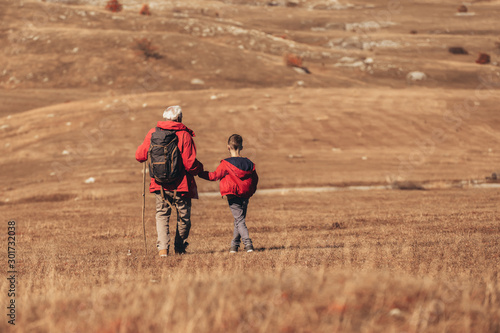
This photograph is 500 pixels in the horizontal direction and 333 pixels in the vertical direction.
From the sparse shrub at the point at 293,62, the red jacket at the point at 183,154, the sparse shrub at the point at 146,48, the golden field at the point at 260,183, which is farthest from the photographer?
the sparse shrub at the point at 146,48

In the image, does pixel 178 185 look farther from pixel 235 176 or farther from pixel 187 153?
pixel 235 176

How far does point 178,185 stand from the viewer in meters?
10.8

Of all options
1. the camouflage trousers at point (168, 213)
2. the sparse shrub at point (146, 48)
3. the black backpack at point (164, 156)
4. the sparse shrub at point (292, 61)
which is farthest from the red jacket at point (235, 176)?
the sparse shrub at point (146, 48)

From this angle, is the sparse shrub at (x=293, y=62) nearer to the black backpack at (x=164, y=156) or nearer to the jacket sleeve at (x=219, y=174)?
the jacket sleeve at (x=219, y=174)

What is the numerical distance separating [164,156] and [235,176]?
1272mm

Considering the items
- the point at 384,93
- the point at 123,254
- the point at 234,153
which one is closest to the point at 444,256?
the point at 234,153

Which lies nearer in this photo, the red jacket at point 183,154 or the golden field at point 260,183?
the golden field at point 260,183

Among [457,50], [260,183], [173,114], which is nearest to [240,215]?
[173,114]

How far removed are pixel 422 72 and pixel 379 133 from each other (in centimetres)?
4562

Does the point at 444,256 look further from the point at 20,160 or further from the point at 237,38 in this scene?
the point at 237,38

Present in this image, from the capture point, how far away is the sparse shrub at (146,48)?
82688mm

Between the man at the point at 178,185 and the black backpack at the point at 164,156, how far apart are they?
161 mm

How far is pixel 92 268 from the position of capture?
996 cm

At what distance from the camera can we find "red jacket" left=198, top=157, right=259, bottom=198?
1099 centimetres
